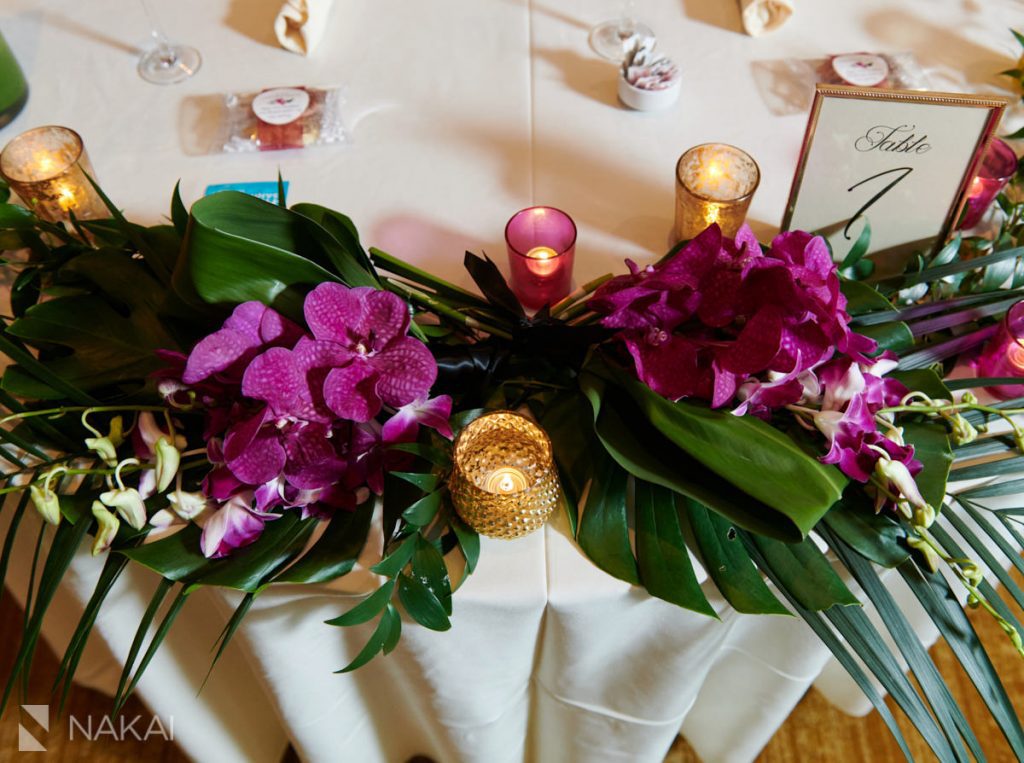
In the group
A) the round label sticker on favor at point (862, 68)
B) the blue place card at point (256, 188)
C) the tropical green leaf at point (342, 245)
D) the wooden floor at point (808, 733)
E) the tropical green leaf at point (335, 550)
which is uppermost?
the round label sticker on favor at point (862, 68)

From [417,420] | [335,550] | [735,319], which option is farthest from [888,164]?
[335,550]

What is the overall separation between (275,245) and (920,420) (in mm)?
522

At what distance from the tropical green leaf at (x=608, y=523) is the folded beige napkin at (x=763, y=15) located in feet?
2.24

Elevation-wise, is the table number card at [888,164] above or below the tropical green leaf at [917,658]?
above

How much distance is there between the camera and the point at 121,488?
24.0 inches

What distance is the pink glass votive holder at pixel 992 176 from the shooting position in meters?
0.82

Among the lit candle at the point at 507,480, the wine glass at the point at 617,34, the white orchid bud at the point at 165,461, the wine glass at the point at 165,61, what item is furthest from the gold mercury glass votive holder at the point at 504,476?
the wine glass at the point at 165,61

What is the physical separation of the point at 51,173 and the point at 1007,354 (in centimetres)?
97

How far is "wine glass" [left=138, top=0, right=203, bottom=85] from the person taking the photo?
3.50ft

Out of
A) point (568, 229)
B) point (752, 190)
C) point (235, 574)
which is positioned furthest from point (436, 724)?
point (752, 190)

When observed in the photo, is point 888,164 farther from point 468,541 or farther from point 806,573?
point 468,541

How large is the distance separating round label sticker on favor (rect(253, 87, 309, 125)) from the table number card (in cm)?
59

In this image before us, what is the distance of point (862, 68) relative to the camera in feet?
3.27

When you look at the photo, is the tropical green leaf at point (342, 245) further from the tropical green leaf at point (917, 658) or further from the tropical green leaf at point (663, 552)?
the tropical green leaf at point (917, 658)
